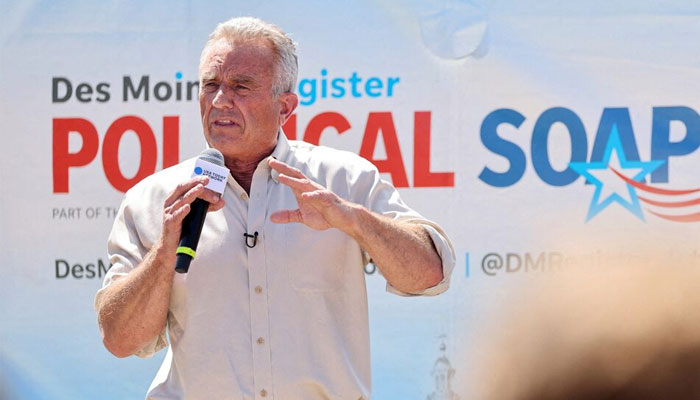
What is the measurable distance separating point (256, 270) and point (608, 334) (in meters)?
2.00

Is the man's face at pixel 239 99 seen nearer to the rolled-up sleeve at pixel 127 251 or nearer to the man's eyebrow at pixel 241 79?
the man's eyebrow at pixel 241 79

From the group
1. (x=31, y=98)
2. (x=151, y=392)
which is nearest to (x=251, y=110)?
(x=151, y=392)

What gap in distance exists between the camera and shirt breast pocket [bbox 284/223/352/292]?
2418 mm

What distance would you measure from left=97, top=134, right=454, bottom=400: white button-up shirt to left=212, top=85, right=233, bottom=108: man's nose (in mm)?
198

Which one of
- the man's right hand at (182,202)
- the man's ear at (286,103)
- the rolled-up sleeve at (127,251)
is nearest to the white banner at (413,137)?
the man's ear at (286,103)

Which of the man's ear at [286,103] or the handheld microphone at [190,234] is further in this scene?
the man's ear at [286,103]

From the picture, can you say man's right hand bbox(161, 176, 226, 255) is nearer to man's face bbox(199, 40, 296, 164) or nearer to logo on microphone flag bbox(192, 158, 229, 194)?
logo on microphone flag bbox(192, 158, 229, 194)

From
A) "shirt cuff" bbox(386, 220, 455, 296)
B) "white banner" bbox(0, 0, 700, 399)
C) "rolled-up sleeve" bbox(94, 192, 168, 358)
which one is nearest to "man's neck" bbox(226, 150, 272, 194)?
"rolled-up sleeve" bbox(94, 192, 168, 358)

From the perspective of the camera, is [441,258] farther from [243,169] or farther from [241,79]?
[241,79]

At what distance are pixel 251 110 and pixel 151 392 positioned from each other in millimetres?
819

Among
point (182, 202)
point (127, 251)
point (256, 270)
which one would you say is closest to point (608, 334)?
point (256, 270)

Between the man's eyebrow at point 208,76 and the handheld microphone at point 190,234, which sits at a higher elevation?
the man's eyebrow at point 208,76

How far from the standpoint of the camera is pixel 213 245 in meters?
2.44

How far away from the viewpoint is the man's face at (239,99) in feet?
8.07
